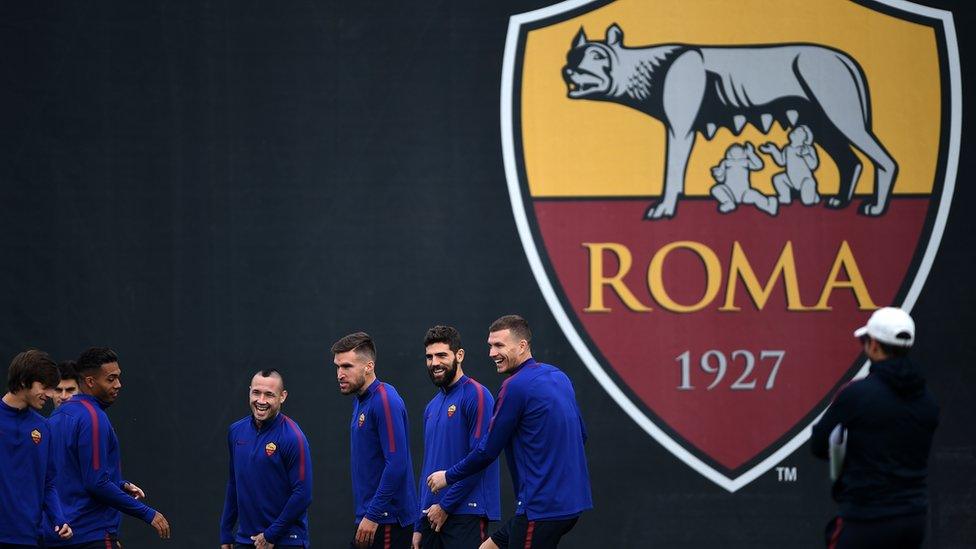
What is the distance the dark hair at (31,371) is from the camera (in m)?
5.26

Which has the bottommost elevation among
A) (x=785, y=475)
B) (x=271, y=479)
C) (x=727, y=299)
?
(x=785, y=475)

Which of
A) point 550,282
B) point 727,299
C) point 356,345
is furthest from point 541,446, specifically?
point 727,299

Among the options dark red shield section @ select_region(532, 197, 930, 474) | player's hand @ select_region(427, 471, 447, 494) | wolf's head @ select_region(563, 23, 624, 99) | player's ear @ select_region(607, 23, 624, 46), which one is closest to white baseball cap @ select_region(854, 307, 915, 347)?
player's hand @ select_region(427, 471, 447, 494)

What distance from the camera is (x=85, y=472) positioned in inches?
221

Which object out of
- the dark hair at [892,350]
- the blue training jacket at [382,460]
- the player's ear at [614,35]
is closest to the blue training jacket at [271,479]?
the blue training jacket at [382,460]

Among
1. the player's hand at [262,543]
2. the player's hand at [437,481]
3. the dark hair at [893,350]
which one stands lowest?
the player's hand at [262,543]

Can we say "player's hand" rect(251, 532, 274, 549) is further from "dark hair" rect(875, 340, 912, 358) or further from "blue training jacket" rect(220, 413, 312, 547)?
"dark hair" rect(875, 340, 912, 358)

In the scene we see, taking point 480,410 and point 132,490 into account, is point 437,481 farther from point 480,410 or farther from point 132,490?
point 132,490

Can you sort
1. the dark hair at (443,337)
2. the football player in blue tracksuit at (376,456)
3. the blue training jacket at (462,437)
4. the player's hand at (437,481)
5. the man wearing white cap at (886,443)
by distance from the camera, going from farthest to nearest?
the dark hair at (443,337)
the blue training jacket at (462,437)
the football player in blue tracksuit at (376,456)
the player's hand at (437,481)
the man wearing white cap at (886,443)

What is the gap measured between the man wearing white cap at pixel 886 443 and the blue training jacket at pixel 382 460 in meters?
2.30

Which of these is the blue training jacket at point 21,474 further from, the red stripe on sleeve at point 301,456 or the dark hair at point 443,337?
the dark hair at point 443,337

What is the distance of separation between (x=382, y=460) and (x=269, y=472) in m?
0.56

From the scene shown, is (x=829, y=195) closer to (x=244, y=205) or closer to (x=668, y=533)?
(x=668, y=533)

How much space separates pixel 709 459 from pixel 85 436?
3.79 metres
